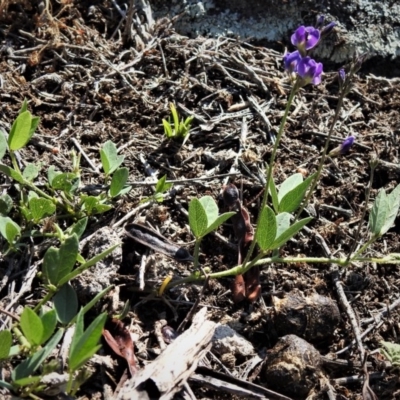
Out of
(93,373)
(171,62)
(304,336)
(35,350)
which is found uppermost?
(171,62)

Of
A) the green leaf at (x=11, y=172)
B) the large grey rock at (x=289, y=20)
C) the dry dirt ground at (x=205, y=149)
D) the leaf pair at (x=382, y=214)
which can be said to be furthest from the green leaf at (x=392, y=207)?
the green leaf at (x=11, y=172)

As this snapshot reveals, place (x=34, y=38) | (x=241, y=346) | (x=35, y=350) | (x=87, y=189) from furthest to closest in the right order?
(x=34, y=38)
(x=87, y=189)
(x=241, y=346)
(x=35, y=350)

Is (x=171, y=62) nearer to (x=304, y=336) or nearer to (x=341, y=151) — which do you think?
(x=341, y=151)

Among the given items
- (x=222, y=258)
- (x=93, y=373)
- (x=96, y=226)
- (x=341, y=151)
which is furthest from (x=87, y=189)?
(x=341, y=151)

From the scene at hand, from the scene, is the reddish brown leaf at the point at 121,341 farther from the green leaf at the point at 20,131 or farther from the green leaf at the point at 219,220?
the green leaf at the point at 20,131

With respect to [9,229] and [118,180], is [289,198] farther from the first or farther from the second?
[9,229]

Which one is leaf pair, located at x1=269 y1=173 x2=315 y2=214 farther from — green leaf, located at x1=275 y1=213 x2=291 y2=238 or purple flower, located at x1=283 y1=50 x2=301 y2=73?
purple flower, located at x1=283 y1=50 x2=301 y2=73

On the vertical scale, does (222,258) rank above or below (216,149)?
below
